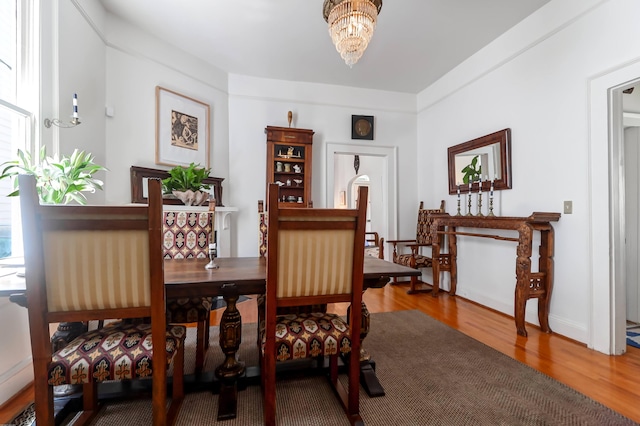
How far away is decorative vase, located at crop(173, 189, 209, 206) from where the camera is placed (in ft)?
9.55

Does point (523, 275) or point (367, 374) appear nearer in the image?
point (367, 374)

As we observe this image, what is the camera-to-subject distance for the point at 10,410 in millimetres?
1546

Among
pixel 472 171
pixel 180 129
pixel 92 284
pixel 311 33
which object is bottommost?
pixel 92 284

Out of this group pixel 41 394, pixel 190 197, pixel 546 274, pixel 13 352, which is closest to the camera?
pixel 41 394

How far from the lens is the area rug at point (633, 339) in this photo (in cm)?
232

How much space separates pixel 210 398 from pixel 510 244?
3132 millimetres

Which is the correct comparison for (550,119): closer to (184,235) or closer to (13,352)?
(184,235)

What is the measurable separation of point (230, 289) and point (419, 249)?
12.0 feet

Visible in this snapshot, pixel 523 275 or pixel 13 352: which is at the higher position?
pixel 523 275

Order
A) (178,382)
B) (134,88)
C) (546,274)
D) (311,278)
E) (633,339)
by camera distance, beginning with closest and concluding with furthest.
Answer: (311,278)
(178,382)
(633,339)
(546,274)
(134,88)

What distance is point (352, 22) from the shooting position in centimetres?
203

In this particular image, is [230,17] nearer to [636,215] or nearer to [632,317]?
[636,215]

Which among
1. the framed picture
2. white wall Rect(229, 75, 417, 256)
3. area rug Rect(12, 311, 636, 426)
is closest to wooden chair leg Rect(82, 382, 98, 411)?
area rug Rect(12, 311, 636, 426)

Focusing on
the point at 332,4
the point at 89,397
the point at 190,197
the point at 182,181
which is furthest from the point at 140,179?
the point at 332,4
